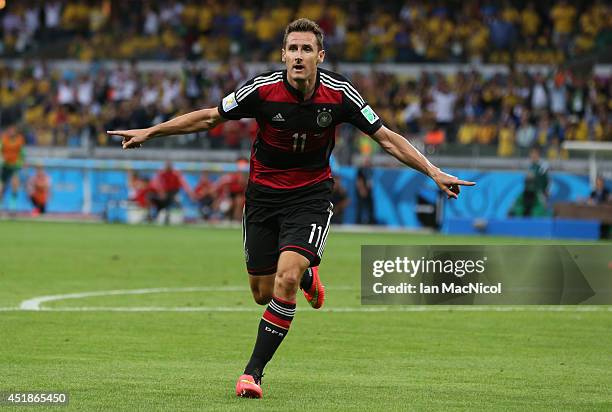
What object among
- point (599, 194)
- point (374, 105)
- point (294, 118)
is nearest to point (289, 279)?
point (294, 118)

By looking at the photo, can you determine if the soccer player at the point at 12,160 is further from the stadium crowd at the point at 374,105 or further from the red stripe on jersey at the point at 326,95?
the red stripe on jersey at the point at 326,95

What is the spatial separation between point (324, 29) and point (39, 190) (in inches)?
424

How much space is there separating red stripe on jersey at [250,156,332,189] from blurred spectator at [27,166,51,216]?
27.3m

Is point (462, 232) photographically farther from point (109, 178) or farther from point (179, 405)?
point (179, 405)

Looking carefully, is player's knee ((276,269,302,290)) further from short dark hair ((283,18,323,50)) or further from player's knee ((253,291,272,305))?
short dark hair ((283,18,323,50))

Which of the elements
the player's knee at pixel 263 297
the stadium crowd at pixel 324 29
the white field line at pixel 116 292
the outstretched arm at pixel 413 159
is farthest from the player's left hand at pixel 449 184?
the stadium crowd at pixel 324 29

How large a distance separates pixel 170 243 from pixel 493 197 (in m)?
10.3

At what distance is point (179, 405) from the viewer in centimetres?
716

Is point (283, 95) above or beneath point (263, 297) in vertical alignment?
above

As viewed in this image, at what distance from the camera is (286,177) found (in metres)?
8.70

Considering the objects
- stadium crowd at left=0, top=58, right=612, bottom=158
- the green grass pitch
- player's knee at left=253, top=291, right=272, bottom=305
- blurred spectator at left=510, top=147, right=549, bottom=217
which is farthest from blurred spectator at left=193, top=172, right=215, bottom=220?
player's knee at left=253, top=291, right=272, bottom=305

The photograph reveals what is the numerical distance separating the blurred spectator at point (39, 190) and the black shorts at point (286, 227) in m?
27.2

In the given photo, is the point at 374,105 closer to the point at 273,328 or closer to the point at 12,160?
the point at 12,160

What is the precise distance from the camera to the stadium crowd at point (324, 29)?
36750 millimetres
